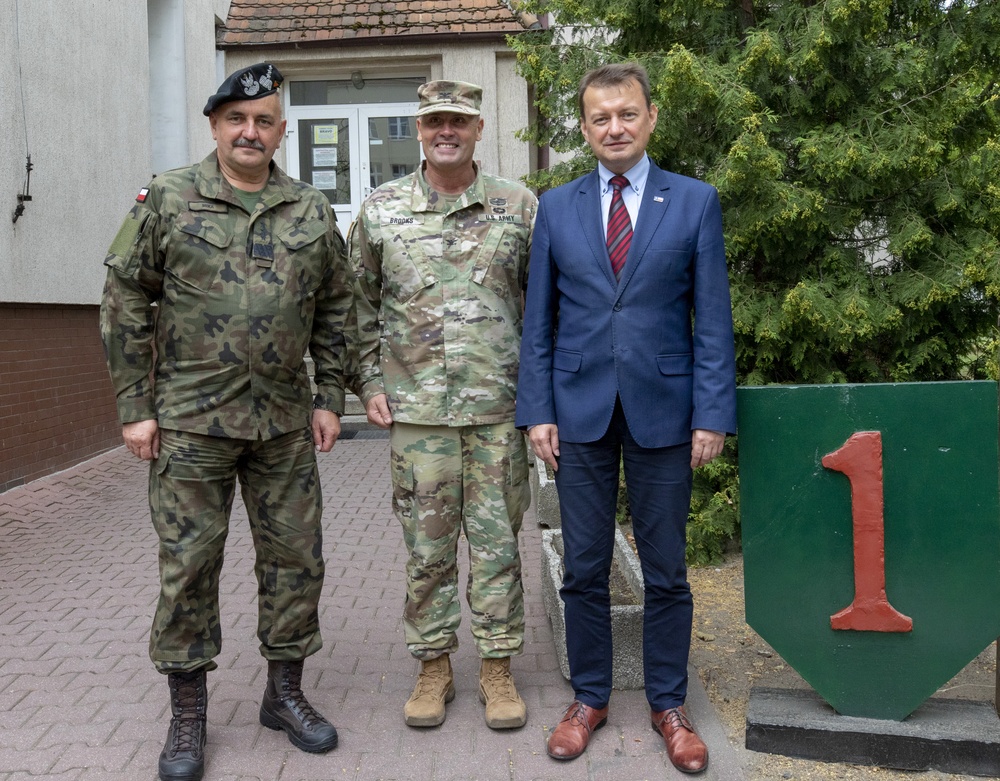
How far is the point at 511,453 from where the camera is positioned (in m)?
3.65

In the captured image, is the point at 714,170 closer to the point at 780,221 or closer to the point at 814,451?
the point at 780,221

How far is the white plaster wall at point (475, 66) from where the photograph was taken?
11.6 metres

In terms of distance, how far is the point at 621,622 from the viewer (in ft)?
12.7

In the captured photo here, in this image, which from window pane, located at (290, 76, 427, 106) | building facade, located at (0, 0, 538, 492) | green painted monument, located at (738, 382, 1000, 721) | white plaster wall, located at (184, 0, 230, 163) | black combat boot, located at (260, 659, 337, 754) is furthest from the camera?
window pane, located at (290, 76, 427, 106)

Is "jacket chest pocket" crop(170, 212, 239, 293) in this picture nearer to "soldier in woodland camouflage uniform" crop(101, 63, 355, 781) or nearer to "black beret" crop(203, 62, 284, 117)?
"soldier in woodland camouflage uniform" crop(101, 63, 355, 781)

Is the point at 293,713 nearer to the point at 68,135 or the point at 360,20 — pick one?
the point at 68,135

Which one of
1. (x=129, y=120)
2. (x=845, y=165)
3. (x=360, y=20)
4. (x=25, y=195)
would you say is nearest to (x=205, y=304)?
(x=845, y=165)

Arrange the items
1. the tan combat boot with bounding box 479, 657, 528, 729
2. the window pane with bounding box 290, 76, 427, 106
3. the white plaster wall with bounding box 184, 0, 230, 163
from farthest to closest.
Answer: the window pane with bounding box 290, 76, 427, 106, the white plaster wall with bounding box 184, 0, 230, 163, the tan combat boot with bounding box 479, 657, 528, 729

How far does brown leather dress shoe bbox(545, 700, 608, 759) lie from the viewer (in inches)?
133

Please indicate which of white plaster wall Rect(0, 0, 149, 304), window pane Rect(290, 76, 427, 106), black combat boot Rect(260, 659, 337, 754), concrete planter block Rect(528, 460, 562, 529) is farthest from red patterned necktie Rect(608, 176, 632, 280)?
window pane Rect(290, 76, 427, 106)

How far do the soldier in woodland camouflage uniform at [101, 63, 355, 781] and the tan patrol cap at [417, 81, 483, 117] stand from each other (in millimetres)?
503

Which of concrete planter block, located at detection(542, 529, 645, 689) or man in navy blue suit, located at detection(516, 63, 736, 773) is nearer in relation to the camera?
man in navy blue suit, located at detection(516, 63, 736, 773)

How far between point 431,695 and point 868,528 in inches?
65.2

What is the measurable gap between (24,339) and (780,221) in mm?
5826
